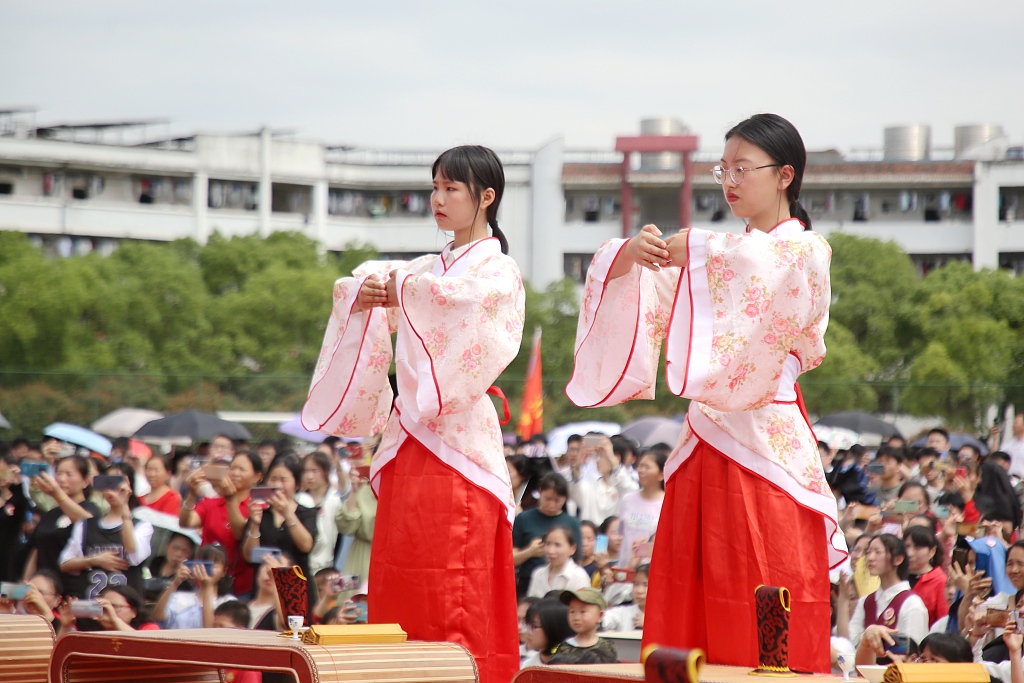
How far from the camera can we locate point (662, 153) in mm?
39344

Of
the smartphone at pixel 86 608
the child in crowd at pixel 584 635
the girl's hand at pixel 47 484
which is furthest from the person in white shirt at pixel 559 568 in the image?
the girl's hand at pixel 47 484

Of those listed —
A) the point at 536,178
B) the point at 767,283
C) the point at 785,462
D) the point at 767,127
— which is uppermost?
the point at 536,178

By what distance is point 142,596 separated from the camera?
574cm

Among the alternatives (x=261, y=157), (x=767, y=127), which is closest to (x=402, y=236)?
(x=261, y=157)

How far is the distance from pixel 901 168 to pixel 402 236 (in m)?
16.9

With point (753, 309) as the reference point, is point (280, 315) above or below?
below

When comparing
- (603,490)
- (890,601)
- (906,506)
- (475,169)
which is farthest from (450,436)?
(603,490)

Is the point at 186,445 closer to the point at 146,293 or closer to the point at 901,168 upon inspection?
the point at 146,293

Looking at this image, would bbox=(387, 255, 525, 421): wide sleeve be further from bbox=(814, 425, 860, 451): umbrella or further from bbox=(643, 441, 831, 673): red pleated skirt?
bbox=(814, 425, 860, 451): umbrella

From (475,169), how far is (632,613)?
266cm

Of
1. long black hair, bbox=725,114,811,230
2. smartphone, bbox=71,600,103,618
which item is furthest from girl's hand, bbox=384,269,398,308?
smartphone, bbox=71,600,103,618

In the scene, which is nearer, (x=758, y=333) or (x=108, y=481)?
(x=758, y=333)

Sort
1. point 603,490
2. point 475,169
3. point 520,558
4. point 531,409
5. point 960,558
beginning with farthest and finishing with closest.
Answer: point 531,409 < point 603,490 < point 520,558 < point 960,558 < point 475,169

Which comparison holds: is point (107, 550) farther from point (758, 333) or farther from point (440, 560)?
point (758, 333)
